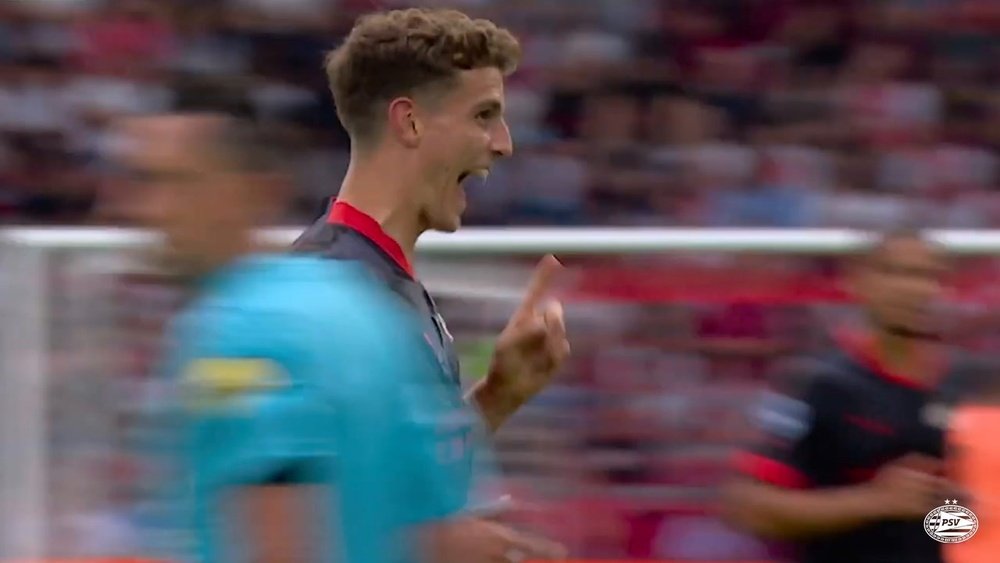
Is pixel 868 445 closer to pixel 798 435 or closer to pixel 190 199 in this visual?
pixel 798 435

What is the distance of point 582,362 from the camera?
3.41 metres

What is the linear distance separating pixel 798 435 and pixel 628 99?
2673 millimetres

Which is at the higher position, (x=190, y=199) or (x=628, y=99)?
(x=628, y=99)

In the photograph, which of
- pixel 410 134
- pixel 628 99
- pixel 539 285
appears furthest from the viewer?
pixel 628 99

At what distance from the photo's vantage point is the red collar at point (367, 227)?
6.10 ft

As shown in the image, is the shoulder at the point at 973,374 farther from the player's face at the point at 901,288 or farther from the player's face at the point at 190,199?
the player's face at the point at 190,199

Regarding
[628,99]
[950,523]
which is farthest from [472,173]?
[628,99]

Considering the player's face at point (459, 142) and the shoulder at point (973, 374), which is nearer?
the player's face at point (459, 142)

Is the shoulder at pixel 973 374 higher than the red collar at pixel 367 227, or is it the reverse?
the shoulder at pixel 973 374

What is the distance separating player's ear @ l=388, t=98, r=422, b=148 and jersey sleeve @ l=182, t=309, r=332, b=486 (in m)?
0.55

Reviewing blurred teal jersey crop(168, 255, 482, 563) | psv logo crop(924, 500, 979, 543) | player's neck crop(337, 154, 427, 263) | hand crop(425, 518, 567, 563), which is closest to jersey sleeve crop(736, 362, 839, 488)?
psv logo crop(924, 500, 979, 543)

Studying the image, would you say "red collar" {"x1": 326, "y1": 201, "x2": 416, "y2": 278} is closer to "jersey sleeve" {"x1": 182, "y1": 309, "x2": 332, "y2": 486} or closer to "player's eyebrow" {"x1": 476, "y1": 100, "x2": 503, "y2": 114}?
"player's eyebrow" {"x1": 476, "y1": 100, "x2": 503, "y2": 114}

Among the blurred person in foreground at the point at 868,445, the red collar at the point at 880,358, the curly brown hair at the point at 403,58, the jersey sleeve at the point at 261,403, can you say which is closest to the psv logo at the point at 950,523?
the blurred person in foreground at the point at 868,445

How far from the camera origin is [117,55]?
17.4 feet
